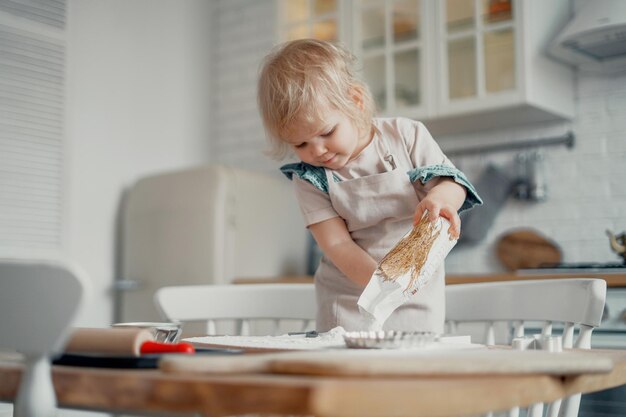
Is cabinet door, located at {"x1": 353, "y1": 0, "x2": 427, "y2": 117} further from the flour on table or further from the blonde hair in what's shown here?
the flour on table

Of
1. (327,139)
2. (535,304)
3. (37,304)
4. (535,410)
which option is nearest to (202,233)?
(327,139)

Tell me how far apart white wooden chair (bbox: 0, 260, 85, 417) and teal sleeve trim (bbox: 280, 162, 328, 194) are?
0.95m

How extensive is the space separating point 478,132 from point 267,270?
3.89 feet

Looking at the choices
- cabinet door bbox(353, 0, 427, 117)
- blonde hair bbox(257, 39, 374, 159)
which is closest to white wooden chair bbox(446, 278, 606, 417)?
blonde hair bbox(257, 39, 374, 159)

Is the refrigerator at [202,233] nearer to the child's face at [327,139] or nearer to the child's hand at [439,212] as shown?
the child's face at [327,139]

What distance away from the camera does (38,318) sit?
0.73 metres

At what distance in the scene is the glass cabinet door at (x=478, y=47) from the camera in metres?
3.11

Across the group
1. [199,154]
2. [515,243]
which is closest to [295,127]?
[515,243]

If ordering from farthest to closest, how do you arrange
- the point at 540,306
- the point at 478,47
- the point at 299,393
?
1. the point at 478,47
2. the point at 540,306
3. the point at 299,393

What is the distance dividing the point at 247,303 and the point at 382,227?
0.38 metres

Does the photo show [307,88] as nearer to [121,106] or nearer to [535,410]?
[535,410]

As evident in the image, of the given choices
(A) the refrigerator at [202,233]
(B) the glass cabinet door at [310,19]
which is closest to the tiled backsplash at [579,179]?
(B) the glass cabinet door at [310,19]

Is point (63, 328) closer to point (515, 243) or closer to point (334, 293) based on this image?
point (334, 293)

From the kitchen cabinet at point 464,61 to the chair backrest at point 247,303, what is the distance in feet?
5.25
